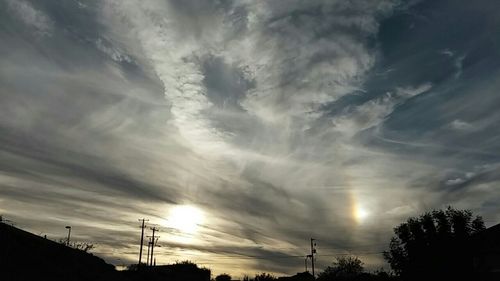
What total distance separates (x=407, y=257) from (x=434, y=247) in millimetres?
4740

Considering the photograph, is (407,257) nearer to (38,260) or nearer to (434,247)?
(434,247)

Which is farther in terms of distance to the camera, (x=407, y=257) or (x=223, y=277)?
(x=223, y=277)

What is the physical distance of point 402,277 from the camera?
171ft

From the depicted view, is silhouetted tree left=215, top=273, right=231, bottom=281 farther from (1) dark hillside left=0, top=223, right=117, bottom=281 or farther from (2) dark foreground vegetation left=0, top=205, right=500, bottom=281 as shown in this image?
(1) dark hillside left=0, top=223, right=117, bottom=281

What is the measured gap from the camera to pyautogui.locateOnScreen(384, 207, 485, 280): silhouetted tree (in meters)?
45.0

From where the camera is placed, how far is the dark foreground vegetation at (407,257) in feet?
65.9

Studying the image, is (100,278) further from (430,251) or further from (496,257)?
(430,251)

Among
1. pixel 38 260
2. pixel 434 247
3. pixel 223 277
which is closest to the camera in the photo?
pixel 38 260

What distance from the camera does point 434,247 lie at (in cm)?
4859

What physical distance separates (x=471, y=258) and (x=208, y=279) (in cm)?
4507

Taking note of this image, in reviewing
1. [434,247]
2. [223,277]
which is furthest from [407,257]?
[223,277]

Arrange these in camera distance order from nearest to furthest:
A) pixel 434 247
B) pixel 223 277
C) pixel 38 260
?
pixel 38 260
pixel 434 247
pixel 223 277

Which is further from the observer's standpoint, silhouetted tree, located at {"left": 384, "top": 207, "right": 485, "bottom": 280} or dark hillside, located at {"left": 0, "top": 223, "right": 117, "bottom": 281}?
silhouetted tree, located at {"left": 384, "top": 207, "right": 485, "bottom": 280}

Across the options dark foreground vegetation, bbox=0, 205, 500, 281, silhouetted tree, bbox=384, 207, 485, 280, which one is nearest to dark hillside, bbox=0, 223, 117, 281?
dark foreground vegetation, bbox=0, 205, 500, 281
